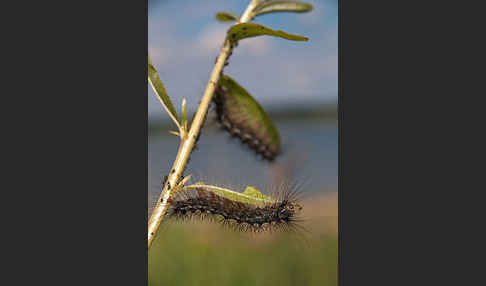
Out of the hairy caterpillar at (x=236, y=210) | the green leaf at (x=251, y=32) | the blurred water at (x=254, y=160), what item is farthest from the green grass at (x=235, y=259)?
the green leaf at (x=251, y=32)

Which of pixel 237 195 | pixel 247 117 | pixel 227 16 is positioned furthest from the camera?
pixel 247 117

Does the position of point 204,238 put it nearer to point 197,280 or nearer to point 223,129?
point 197,280

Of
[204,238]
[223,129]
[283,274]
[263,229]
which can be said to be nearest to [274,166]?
[223,129]

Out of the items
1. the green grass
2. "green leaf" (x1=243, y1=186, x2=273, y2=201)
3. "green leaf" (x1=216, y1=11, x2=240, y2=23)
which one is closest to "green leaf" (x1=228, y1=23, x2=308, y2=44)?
"green leaf" (x1=216, y1=11, x2=240, y2=23)

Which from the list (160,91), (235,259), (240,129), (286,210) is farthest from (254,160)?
(235,259)

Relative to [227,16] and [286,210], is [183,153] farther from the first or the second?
[227,16]
